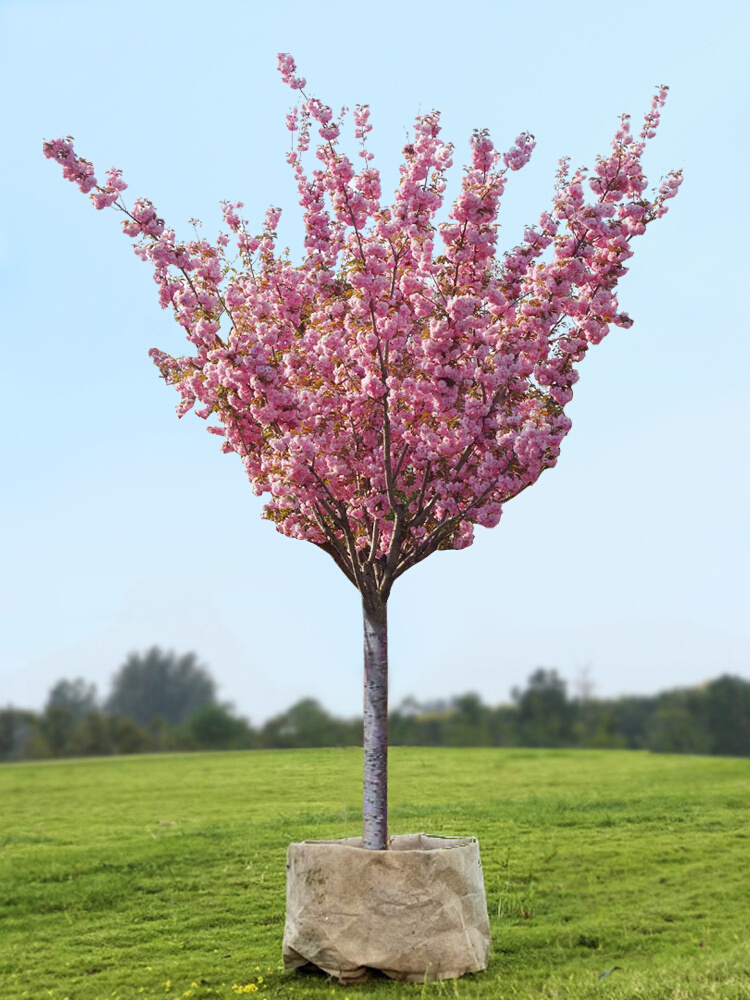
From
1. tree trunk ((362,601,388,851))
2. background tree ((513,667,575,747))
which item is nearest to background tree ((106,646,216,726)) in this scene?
background tree ((513,667,575,747))

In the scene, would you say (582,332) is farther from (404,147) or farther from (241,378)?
(241,378)

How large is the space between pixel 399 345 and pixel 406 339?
0.48ft

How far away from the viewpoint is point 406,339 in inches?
320

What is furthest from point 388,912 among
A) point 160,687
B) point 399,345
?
point 160,687

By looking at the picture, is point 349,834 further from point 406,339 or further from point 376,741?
point 406,339

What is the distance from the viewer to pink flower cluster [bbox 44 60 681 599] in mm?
7980

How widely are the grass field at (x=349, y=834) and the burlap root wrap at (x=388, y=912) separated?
161mm

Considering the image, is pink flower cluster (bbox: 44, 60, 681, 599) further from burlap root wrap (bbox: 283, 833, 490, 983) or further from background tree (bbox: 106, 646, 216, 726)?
background tree (bbox: 106, 646, 216, 726)

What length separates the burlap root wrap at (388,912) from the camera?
7.28 m

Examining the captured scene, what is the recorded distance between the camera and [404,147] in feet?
26.6

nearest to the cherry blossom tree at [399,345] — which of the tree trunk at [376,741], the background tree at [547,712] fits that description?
the tree trunk at [376,741]

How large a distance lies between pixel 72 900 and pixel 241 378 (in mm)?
6464

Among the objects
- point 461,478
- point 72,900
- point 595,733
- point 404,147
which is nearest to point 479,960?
point 461,478

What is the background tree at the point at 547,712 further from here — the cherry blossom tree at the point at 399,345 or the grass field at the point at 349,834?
the cherry blossom tree at the point at 399,345
